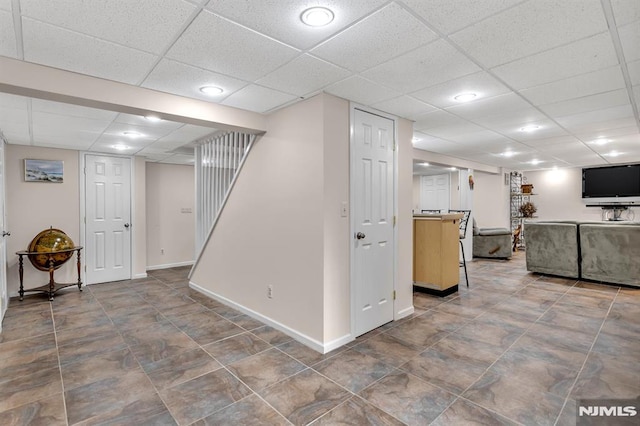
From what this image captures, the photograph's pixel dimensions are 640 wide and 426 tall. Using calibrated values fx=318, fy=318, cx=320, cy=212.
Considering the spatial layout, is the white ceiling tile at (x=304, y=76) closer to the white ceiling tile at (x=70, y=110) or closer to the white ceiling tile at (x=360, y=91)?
the white ceiling tile at (x=360, y=91)

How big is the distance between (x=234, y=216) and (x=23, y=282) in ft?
11.7

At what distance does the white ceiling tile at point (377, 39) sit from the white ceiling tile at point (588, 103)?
2.15 m

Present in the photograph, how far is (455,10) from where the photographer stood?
1.65m

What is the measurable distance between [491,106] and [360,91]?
4.82ft

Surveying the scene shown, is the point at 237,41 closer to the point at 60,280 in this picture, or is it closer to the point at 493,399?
the point at 493,399

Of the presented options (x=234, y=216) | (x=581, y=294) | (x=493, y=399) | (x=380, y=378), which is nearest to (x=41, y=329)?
(x=234, y=216)

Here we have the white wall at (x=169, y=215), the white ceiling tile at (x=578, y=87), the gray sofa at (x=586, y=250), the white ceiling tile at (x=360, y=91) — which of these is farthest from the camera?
the white wall at (x=169, y=215)

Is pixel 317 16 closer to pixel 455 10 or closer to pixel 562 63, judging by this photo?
pixel 455 10

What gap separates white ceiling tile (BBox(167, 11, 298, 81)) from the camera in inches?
71.2

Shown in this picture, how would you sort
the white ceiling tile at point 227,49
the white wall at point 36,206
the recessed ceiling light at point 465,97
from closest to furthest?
the white ceiling tile at point 227,49 → the recessed ceiling light at point 465,97 → the white wall at point 36,206

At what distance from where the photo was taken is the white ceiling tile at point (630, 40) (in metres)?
1.82

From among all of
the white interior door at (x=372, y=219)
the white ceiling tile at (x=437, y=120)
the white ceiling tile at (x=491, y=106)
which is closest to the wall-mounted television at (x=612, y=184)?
the white ceiling tile at (x=437, y=120)

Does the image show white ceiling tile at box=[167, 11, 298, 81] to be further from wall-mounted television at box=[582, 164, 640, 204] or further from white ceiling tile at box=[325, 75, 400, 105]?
wall-mounted television at box=[582, 164, 640, 204]

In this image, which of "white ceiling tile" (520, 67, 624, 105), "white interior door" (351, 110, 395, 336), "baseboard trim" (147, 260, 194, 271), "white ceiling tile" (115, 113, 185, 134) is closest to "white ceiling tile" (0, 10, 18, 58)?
"white ceiling tile" (115, 113, 185, 134)
